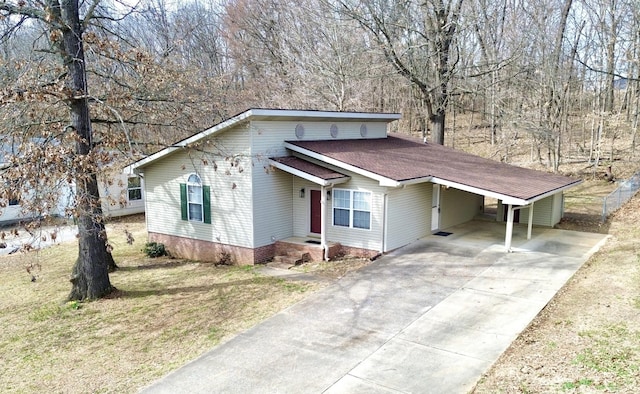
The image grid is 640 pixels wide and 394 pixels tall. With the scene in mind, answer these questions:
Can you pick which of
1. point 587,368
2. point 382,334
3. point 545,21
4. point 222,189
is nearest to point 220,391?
point 382,334

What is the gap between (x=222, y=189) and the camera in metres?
15.3

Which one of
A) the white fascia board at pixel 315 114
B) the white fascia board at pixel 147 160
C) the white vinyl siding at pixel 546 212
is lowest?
the white vinyl siding at pixel 546 212

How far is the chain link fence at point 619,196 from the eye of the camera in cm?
1856

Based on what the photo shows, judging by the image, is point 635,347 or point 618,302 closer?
point 635,347

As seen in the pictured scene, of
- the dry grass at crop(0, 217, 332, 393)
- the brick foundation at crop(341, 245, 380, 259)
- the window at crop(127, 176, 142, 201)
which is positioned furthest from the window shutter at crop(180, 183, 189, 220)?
the window at crop(127, 176, 142, 201)

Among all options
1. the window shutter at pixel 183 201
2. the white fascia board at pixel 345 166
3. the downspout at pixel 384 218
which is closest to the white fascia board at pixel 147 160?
the window shutter at pixel 183 201

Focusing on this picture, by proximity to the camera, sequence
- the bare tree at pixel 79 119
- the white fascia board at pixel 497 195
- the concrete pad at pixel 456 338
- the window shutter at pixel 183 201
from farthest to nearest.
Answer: the window shutter at pixel 183 201
the white fascia board at pixel 497 195
the bare tree at pixel 79 119
the concrete pad at pixel 456 338

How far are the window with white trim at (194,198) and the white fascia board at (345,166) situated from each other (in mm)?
3267

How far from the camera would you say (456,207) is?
18.0 metres

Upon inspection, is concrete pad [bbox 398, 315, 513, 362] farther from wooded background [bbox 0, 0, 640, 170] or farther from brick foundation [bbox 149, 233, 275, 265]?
wooded background [bbox 0, 0, 640, 170]

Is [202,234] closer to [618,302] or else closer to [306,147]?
[306,147]

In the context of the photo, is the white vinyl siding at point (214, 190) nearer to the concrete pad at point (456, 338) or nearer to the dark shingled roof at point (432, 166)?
the dark shingled roof at point (432, 166)

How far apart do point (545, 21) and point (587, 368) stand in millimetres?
27082

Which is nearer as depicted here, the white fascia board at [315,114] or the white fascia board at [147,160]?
the white fascia board at [315,114]
